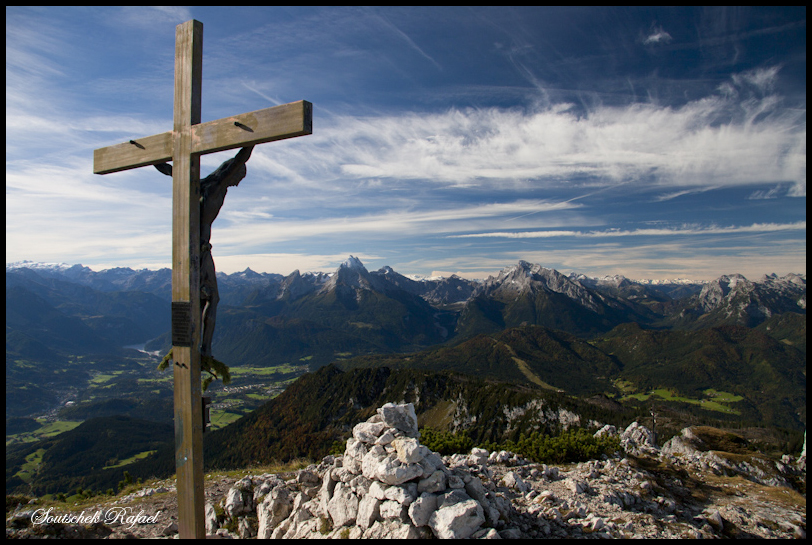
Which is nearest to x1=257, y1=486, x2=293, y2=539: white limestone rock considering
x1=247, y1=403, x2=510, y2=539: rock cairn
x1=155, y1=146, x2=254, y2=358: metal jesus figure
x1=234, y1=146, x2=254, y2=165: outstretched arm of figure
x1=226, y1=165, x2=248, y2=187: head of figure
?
x1=247, y1=403, x2=510, y2=539: rock cairn

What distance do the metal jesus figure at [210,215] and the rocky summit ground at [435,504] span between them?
4395 millimetres

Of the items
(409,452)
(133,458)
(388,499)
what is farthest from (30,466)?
(409,452)

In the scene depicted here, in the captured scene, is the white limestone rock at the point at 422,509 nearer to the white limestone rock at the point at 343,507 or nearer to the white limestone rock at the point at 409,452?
the white limestone rock at the point at 409,452

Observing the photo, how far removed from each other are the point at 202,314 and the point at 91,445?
22208 centimetres

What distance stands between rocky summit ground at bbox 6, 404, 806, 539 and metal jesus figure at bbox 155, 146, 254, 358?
4.40 metres

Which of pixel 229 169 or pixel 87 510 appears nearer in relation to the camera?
pixel 229 169

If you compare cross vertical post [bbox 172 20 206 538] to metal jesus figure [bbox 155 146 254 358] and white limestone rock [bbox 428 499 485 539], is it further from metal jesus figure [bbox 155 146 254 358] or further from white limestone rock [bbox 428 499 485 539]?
white limestone rock [bbox 428 499 485 539]

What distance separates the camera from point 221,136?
612cm

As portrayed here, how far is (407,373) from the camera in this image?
15925cm

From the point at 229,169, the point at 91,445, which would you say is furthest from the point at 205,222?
the point at 91,445

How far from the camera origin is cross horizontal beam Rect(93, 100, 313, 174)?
5.55 metres

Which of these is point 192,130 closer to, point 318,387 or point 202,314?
point 202,314

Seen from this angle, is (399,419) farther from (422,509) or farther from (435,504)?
(422,509)

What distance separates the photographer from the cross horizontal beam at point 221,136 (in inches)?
219
